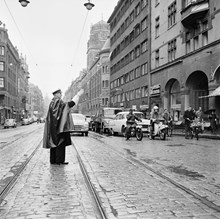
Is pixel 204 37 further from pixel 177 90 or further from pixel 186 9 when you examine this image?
pixel 177 90

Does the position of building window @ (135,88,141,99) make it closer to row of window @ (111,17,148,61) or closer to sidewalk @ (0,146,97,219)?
row of window @ (111,17,148,61)

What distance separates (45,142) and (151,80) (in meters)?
29.3

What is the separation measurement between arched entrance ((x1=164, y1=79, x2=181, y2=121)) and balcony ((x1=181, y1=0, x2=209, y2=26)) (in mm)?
6108

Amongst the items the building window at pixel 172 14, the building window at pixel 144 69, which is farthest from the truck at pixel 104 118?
the building window at pixel 144 69

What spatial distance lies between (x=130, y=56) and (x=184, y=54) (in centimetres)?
2048

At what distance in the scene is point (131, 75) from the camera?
4600 cm

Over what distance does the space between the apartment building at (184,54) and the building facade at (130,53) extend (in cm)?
269

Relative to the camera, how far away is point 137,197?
15.1ft

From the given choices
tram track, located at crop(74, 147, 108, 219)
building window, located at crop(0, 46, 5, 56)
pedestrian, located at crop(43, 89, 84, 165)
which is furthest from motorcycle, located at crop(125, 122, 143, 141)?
building window, located at crop(0, 46, 5, 56)

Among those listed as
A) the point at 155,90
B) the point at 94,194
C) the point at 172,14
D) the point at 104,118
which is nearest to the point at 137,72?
the point at 155,90

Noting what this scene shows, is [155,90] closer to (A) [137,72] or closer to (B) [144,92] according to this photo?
(B) [144,92]

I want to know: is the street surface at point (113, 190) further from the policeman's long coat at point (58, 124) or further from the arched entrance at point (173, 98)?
the arched entrance at point (173, 98)

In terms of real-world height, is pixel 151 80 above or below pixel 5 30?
below

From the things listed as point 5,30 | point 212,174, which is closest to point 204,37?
point 212,174
